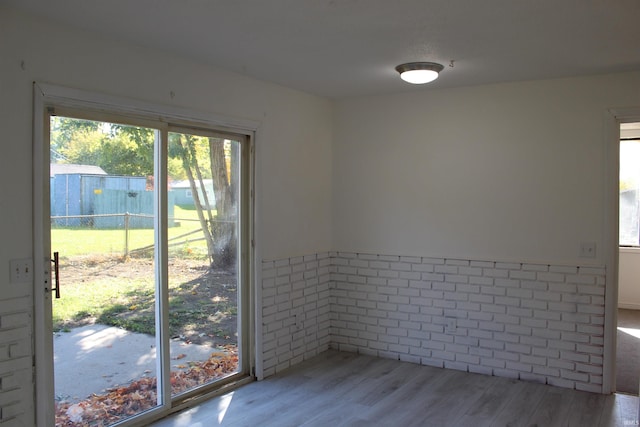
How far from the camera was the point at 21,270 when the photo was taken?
8.33ft

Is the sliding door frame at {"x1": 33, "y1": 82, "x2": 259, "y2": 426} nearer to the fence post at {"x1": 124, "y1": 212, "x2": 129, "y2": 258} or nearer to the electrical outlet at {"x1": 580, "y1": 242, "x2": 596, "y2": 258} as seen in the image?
the fence post at {"x1": 124, "y1": 212, "x2": 129, "y2": 258}

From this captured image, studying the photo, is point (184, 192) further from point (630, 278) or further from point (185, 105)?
point (630, 278)

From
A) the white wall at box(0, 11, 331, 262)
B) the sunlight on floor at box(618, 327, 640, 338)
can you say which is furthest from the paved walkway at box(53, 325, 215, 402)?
the sunlight on floor at box(618, 327, 640, 338)

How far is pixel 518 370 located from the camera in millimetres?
4070

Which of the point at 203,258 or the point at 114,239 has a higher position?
the point at 114,239

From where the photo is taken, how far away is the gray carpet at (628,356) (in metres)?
3.95

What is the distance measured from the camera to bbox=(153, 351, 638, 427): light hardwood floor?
329 cm

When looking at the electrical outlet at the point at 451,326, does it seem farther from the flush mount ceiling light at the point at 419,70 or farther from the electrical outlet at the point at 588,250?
the flush mount ceiling light at the point at 419,70

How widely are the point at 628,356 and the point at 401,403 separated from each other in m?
2.51

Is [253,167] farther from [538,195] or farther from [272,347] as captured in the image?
[538,195]

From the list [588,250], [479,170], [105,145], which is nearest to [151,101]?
[105,145]

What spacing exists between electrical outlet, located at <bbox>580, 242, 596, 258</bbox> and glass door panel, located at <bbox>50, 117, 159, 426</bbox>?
10.4 feet

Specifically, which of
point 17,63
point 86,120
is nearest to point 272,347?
point 86,120

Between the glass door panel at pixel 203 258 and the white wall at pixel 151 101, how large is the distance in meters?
0.26
